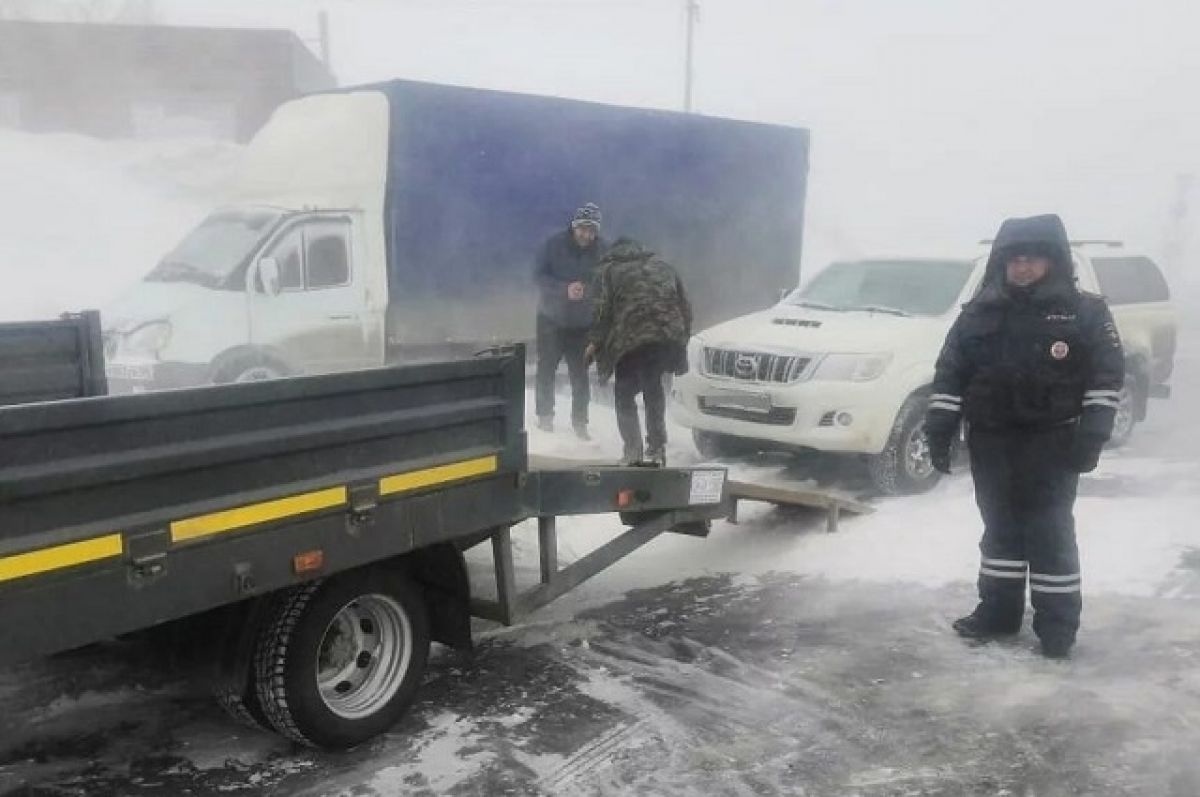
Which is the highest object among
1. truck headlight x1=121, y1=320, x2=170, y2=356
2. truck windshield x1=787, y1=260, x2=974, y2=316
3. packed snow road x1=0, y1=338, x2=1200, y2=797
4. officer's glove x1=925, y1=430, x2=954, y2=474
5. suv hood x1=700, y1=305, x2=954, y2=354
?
truck windshield x1=787, y1=260, x2=974, y2=316

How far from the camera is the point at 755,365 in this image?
7.11 m

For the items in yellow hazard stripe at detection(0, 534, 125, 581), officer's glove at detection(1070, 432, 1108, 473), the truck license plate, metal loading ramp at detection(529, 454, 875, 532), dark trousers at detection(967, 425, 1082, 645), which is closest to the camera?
yellow hazard stripe at detection(0, 534, 125, 581)

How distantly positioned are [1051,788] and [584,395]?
17.6 ft

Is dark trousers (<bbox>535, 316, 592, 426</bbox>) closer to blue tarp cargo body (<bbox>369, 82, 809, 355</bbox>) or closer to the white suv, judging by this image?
the white suv

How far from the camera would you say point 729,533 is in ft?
20.3

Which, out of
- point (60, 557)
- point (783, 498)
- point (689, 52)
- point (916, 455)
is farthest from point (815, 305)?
point (689, 52)

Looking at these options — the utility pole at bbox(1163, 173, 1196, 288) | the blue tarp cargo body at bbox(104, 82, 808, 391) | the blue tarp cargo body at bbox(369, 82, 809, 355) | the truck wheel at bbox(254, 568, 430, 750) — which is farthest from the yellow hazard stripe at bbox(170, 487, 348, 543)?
the utility pole at bbox(1163, 173, 1196, 288)

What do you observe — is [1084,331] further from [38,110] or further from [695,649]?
[38,110]

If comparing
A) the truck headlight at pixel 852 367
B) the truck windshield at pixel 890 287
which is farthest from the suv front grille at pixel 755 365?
the truck windshield at pixel 890 287

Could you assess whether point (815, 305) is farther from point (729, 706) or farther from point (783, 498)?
point (729, 706)

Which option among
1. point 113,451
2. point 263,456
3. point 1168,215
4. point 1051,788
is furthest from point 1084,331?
point 1168,215

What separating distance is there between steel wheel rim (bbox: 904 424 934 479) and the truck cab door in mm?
4180

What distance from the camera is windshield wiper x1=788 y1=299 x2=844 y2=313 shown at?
7766 mm

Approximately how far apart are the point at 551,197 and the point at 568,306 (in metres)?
2.16
